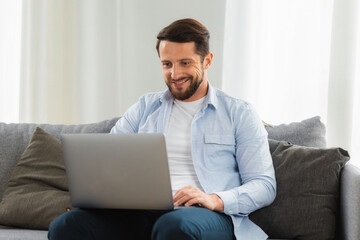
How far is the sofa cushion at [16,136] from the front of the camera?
242cm

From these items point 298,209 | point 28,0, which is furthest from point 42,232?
point 28,0

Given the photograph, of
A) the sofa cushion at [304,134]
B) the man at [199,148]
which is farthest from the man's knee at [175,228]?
the sofa cushion at [304,134]

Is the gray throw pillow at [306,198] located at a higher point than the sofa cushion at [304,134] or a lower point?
lower

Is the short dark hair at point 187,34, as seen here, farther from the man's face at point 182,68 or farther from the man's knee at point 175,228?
the man's knee at point 175,228

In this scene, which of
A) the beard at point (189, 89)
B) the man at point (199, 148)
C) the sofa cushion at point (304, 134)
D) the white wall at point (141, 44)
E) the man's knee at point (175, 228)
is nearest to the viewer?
the man's knee at point (175, 228)

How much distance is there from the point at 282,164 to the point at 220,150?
0.26 metres

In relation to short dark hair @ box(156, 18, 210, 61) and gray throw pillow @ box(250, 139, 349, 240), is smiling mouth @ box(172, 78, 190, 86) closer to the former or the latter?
short dark hair @ box(156, 18, 210, 61)

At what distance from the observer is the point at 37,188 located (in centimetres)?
229

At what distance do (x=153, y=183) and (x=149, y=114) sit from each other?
0.69 meters

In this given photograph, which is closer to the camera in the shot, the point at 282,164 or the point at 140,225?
the point at 140,225

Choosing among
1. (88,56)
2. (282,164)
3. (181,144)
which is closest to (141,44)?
(88,56)

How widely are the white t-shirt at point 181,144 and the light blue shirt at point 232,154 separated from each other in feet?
0.09

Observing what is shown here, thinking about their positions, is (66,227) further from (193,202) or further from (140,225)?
(193,202)

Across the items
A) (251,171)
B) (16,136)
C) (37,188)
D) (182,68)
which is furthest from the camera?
(16,136)
